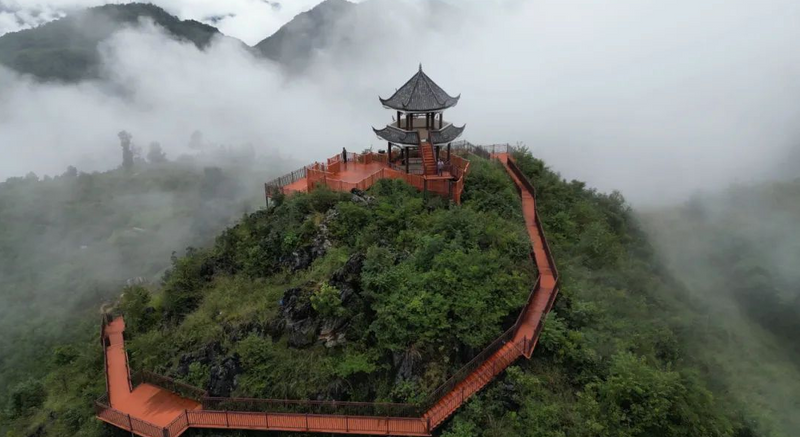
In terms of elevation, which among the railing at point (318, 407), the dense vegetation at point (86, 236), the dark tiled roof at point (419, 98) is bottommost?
the dense vegetation at point (86, 236)

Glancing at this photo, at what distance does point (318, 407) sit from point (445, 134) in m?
14.8

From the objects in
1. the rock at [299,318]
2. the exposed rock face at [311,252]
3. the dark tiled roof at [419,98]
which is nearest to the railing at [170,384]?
the rock at [299,318]

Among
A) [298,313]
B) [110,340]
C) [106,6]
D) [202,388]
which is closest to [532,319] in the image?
[298,313]

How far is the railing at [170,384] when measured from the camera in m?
18.4

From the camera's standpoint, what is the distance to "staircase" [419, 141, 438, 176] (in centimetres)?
2598

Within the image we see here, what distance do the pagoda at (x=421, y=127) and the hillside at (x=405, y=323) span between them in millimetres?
2237

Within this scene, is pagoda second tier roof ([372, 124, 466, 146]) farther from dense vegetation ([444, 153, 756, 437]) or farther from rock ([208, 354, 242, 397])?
rock ([208, 354, 242, 397])

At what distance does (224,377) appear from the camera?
1819cm

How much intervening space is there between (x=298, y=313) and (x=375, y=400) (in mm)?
4168

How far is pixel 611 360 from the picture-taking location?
57.4ft

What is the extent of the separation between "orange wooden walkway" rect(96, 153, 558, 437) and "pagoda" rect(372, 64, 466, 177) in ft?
27.1

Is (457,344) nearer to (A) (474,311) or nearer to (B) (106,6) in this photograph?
(A) (474,311)

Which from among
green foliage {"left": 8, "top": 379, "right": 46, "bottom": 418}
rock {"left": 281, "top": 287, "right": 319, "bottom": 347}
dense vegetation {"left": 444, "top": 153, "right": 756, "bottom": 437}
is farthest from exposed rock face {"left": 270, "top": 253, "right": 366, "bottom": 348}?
green foliage {"left": 8, "top": 379, "right": 46, "bottom": 418}

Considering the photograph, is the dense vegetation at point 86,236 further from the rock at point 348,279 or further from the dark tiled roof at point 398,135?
the dark tiled roof at point 398,135
